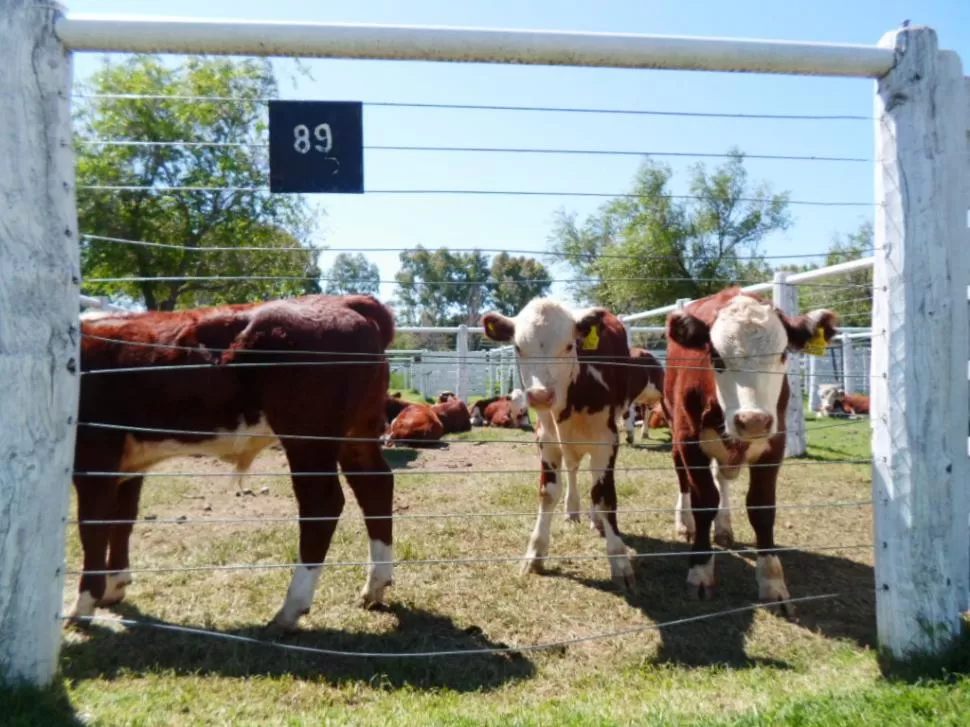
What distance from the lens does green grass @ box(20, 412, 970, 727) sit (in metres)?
2.86

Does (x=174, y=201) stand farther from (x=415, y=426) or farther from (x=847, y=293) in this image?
(x=847, y=293)

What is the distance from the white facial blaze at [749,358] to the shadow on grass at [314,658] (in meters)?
1.89

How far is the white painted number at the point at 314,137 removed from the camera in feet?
9.70

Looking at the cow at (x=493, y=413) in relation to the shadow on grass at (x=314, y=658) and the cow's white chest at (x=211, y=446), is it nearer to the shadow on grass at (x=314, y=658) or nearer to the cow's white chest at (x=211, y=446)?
the cow's white chest at (x=211, y=446)

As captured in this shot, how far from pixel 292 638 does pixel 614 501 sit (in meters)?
2.51

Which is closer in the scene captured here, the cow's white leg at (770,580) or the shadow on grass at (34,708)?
the shadow on grass at (34,708)

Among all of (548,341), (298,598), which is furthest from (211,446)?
(548,341)

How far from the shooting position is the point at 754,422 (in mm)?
4016

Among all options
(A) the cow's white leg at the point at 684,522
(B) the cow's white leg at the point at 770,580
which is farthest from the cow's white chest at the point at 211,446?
(A) the cow's white leg at the point at 684,522

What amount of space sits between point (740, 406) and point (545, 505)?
6.00 ft

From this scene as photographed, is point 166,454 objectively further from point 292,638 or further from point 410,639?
point 410,639

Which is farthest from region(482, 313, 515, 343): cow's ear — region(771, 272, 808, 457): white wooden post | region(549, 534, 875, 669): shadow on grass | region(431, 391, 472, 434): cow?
region(431, 391, 472, 434): cow

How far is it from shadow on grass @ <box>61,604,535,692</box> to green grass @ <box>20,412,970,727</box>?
0.01 m

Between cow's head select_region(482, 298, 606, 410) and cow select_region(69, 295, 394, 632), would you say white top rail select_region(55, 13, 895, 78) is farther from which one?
cow's head select_region(482, 298, 606, 410)
